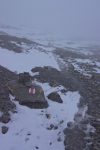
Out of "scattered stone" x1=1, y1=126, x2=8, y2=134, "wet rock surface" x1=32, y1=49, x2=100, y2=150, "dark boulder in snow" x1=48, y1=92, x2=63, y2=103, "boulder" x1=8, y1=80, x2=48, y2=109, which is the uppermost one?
"boulder" x1=8, y1=80, x2=48, y2=109

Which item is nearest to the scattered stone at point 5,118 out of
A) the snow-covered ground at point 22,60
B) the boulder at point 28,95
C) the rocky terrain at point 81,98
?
the rocky terrain at point 81,98

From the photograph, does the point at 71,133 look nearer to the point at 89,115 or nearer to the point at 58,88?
the point at 89,115

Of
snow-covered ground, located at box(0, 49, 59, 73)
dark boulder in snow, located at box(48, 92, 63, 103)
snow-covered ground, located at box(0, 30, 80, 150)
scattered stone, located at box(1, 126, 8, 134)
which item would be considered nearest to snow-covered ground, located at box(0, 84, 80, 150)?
snow-covered ground, located at box(0, 30, 80, 150)

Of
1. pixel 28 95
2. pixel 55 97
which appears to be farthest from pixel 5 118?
pixel 55 97

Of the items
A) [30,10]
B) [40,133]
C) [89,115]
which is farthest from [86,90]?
[30,10]

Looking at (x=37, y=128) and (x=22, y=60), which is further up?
(x=22, y=60)

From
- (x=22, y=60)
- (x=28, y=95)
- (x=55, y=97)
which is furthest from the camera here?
(x=22, y=60)

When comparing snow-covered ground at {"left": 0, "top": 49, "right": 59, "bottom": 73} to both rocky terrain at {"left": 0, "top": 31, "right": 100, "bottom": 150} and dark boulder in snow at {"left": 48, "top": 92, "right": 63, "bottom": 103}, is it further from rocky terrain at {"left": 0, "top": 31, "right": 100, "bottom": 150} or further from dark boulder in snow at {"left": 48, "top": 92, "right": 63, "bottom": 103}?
dark boulder in snow at {"left": 48, "top": 92, "right": 63, "bottom": 103}

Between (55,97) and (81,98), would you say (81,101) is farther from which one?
(55,97)

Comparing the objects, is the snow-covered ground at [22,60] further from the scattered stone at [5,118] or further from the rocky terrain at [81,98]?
the scattered stone at [5,118]

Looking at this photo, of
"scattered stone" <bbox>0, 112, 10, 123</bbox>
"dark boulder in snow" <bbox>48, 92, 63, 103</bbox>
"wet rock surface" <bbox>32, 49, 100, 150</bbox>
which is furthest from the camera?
"dark boulder in snow" <bbox>48, 92, 63, 103</bbox>

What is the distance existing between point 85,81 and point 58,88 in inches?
243

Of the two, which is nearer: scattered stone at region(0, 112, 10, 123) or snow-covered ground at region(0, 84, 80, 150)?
snow-covered ground at region(0, 84, 80, 150)

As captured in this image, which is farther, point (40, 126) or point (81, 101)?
point (81, 101)
